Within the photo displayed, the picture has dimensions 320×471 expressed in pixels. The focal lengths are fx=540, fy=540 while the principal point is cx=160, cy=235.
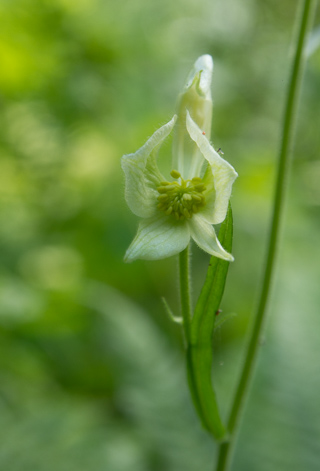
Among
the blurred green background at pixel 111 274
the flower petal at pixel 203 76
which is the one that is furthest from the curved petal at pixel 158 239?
the blurred green background at pixel 111 274

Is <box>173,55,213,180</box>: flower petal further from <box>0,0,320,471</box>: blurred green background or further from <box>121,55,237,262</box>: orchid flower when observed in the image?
<box>0,0,320,471</box>: blurred green background

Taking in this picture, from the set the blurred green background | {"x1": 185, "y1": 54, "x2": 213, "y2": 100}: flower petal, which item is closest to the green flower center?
{"x1": 185, "y1": 54, "x2": 213, "y2": 100}: flower petal

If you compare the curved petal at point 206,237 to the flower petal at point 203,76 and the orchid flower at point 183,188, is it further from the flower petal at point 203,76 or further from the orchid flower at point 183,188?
the flower petal at point 203,76

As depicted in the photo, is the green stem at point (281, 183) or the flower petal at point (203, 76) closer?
the flower petal at point (203, 76)

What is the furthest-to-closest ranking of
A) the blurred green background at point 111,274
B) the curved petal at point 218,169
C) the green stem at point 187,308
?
the blurred green background at point 111,274 < the green stem at point 187,308 < the curved petal at point 218,169

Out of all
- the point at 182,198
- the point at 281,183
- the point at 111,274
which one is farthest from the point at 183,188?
the point at 111,274

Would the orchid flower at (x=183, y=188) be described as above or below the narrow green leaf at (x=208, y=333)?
above

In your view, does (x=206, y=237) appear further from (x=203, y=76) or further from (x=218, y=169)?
(x=203, y=76)

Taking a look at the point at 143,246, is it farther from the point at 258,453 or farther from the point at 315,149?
the point at 315,149
